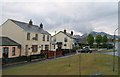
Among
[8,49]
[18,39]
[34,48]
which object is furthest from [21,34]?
[8,49]

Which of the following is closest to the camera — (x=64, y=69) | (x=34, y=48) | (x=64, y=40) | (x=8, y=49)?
(x=64, y=69)

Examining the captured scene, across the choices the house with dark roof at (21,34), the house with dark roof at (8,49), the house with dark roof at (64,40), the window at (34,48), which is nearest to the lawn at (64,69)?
the house with dark roof at (8,49)

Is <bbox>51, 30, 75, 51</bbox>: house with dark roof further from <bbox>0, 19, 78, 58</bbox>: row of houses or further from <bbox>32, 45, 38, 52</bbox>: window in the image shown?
<bbox>32, 45, 38, 52</bbox>: window

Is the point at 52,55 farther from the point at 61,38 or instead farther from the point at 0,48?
the point at 61,38

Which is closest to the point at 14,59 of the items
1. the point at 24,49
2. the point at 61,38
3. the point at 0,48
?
the point at 0,48

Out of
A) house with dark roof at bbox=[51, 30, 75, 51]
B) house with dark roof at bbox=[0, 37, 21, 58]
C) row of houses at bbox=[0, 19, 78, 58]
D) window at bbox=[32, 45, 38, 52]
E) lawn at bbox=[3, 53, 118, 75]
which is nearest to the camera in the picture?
lawn at bbox=[3, 53, 118, 75]

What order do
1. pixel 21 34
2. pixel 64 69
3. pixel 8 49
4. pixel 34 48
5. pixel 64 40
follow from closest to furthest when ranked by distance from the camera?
pixel 64 69
pixel 8 49
pixel 21 34
pixel 34 48
pixel 64 40

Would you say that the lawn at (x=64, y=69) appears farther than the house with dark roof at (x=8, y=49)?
No

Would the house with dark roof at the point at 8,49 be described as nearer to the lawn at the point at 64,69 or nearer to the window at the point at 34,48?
the window at the point at 34,48

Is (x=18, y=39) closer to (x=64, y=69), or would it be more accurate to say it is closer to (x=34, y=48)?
(x=34, y=48)

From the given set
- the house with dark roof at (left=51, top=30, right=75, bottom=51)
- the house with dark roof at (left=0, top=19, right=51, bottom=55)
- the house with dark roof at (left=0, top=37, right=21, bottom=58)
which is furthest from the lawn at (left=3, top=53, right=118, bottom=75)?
the house with dark roof at (left=51, top=30, right=75, bottom=51)

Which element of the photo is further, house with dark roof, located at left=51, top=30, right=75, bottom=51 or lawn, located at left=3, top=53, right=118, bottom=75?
house with dark roof, located at left=51, top=30, right=75, bottom=51

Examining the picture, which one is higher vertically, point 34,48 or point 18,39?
point 18,39

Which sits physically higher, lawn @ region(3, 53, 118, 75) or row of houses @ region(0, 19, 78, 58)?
row of houses @ region(0, 19, 78, 58)
